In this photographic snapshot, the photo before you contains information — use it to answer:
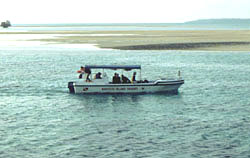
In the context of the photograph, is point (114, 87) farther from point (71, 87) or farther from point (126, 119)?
point (126, 119)

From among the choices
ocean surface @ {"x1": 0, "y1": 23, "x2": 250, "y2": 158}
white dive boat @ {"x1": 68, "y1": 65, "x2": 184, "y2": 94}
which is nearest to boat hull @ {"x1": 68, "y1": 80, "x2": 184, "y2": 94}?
white dive boat @ {"x1": 68, "y1": 65, "x2": 184, "y2": 94}

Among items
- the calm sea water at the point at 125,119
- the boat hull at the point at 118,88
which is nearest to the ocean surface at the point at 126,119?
the calm sea water at the point at 125,119

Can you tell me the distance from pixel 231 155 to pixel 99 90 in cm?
1855

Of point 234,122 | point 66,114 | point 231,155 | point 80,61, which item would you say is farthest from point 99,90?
point 80,61

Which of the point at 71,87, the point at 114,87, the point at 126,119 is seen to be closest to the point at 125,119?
the point at 126,119

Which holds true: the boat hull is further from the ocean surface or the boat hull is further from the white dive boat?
the ocean surface

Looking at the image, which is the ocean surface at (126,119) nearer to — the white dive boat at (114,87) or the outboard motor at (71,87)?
the outboard motor at (71,87)

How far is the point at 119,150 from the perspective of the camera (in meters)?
21.7

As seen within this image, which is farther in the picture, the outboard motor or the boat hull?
the outboard motor

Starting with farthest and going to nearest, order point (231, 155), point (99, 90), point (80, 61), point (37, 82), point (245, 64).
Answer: point (80, 61)
point (245, 64)
point (37, 82)
point (99, 90)
point (231, 155)

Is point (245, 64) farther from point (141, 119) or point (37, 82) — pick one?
point (141, 119)

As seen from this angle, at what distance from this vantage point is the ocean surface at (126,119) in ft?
71.6

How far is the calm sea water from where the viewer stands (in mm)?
21953

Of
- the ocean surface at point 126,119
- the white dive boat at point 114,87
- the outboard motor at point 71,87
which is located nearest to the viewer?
the ocean surface at point 126,119
